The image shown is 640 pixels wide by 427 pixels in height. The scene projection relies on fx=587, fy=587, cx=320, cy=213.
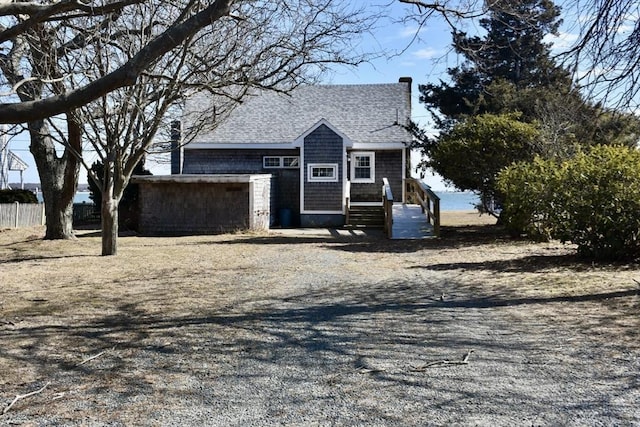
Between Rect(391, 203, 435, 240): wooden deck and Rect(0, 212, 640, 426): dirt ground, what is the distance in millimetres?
7018

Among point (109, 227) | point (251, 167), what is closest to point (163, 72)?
point (109, 227)

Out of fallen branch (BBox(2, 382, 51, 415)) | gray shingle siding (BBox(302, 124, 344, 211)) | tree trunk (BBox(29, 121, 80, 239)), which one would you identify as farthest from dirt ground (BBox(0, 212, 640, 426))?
gray shingle siding (BBox(302, 124, 344, 211))

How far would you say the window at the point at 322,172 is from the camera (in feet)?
73.5

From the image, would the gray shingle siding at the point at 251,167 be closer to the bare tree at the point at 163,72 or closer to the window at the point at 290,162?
the window at the point at 290,162

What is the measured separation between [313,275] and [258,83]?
473 centimetres

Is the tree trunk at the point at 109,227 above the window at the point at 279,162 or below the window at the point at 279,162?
below

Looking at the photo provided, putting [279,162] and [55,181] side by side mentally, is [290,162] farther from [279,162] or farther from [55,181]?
[55,181]

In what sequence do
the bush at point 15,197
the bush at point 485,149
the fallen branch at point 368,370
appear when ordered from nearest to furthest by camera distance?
1. the fallen branch at point 368,370
2. the bush at point 485,149
3. the bush at point 15,197

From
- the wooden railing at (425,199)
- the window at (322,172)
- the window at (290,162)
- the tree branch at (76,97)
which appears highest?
the window at (290,162)

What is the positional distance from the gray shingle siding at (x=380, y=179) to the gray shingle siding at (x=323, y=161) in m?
1.57

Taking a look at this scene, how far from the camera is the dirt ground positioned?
3.69m

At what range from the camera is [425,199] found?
66.7 ft

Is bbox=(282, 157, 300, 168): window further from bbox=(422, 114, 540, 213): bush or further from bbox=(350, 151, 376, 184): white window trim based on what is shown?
bbox=(422, 114, 540, 213): bush

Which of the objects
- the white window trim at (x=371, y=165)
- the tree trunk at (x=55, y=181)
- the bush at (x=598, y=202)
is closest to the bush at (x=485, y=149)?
the bush at (x=598, y=202)
